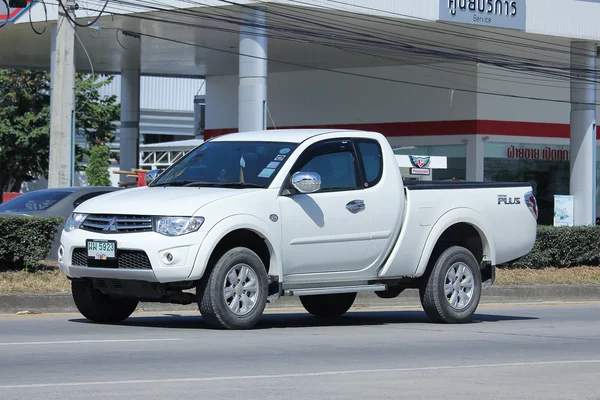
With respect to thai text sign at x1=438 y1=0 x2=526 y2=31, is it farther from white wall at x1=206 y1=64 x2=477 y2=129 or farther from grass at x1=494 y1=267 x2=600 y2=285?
grass at x1=494 y1=267 x2=600 y2=285

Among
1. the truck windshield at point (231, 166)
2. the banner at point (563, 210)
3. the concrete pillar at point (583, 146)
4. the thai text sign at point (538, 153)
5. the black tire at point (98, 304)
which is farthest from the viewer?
the thai text sign at point (538, 153)

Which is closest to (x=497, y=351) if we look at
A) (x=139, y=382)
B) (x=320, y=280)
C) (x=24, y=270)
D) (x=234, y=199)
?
(x=320, y=280)

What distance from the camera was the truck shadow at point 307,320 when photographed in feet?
39.2

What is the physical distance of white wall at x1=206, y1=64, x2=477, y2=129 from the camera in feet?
122

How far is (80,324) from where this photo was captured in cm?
1170

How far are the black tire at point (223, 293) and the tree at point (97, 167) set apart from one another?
1653 inches

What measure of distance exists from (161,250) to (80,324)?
6.41 ft

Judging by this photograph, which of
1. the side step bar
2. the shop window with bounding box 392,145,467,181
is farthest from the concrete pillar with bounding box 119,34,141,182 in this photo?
the side step bar

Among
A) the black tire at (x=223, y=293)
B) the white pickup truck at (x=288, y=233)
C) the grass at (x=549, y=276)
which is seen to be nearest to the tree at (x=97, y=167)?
the grass at (x=549, y=276)

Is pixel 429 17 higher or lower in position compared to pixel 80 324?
higher

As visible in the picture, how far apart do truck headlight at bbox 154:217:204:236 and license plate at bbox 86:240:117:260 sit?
0.49m

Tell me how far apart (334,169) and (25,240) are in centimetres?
510

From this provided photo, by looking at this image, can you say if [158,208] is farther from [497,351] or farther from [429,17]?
[429,17]

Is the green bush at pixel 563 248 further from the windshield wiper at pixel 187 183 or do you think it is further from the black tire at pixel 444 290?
the windshield wiper at pixel 187 183
